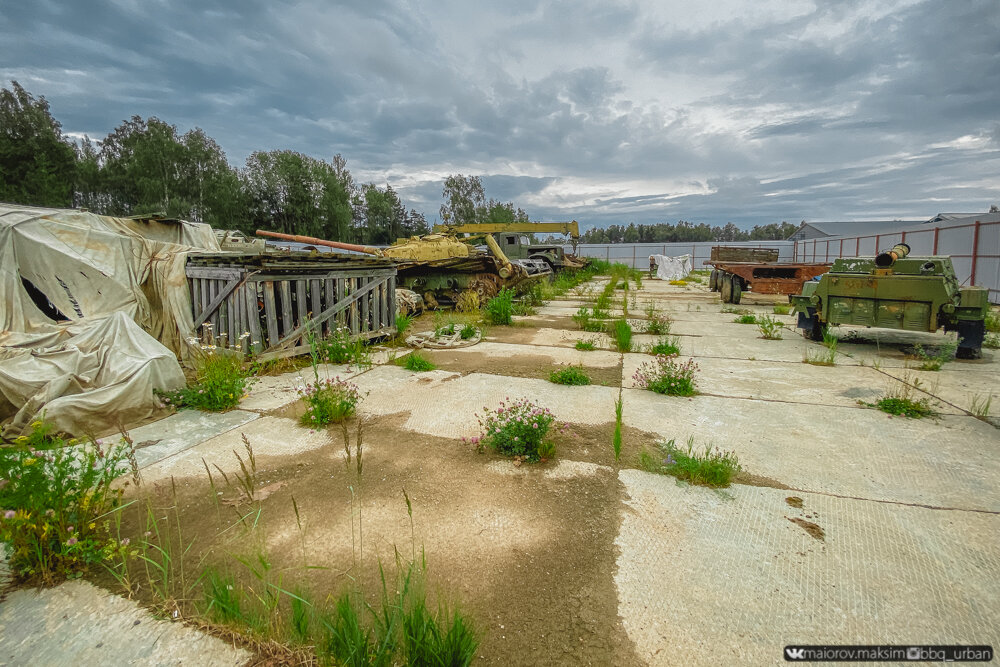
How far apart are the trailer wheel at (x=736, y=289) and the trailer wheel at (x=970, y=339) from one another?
8089mm

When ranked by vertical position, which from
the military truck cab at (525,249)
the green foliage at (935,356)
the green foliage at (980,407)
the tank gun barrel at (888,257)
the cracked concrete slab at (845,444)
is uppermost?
the military truck cab at (525,249)

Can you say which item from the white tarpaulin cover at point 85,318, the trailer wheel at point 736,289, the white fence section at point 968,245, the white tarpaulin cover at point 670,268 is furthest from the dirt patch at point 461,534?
the white tarpaulin cover at point 670,268

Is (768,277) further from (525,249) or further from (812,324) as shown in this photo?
(525,249)

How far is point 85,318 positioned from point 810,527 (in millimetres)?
6573

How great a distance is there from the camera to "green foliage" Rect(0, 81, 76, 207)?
2816 centimetres

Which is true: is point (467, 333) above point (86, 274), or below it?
below

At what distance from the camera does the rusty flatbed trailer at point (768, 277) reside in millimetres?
13281

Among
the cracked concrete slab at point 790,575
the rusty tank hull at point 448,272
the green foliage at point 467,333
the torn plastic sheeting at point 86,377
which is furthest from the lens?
the rusty tank hull at point 448,272

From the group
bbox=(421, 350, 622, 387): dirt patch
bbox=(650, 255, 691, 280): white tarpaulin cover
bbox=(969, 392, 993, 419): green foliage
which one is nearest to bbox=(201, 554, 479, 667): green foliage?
bbox=(421, 350, 622, 387): dirt patch

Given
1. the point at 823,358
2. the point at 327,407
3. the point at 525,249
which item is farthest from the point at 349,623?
the point at 525,249

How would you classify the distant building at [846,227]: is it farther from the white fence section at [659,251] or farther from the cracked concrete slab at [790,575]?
the cracked concrete slab at [790,575]

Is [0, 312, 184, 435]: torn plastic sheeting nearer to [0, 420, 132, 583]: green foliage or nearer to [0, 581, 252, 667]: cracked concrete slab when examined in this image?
[0, 420, 132, 583]: green foliage

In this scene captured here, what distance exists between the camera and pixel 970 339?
20.7 feet

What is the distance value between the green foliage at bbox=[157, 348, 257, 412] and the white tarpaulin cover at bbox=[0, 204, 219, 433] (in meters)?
0.16
